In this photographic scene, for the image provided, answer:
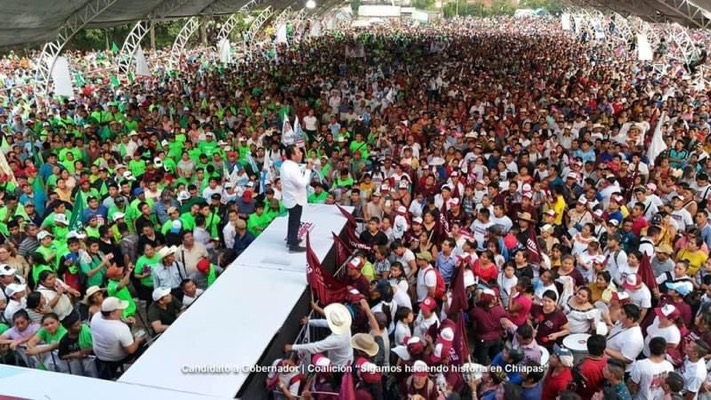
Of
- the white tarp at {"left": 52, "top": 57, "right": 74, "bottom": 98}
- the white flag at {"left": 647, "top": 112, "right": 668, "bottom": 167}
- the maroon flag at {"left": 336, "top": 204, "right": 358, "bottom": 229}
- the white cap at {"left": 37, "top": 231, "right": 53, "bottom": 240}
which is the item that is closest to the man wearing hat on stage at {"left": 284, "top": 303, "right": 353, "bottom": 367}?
the maroon flag at {"left": 336, "top": 204, "right": 358, "bottom": 229}

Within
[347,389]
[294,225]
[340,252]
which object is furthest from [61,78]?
[347,389]

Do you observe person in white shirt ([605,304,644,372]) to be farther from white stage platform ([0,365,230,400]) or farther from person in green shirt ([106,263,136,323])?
person in green shirt ([106,263,136,323])

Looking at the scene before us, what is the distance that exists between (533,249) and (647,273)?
1.17 metres

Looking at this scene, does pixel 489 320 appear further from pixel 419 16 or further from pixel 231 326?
pixel 419 16

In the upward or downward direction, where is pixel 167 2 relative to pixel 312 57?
upward

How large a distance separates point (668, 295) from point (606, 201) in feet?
8.79

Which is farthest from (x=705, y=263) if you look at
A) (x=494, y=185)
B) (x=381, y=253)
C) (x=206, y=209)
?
(x=206, y=209)

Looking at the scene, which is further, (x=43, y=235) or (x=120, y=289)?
(x=43, y=235)

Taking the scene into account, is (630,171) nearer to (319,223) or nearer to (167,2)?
(319,223)

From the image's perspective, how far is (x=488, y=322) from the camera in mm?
5344

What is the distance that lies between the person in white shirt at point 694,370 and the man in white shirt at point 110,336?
457cm

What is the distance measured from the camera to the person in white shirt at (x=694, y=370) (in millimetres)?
4461

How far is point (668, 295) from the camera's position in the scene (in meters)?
5.57

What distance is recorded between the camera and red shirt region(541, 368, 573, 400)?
427 centimetres
